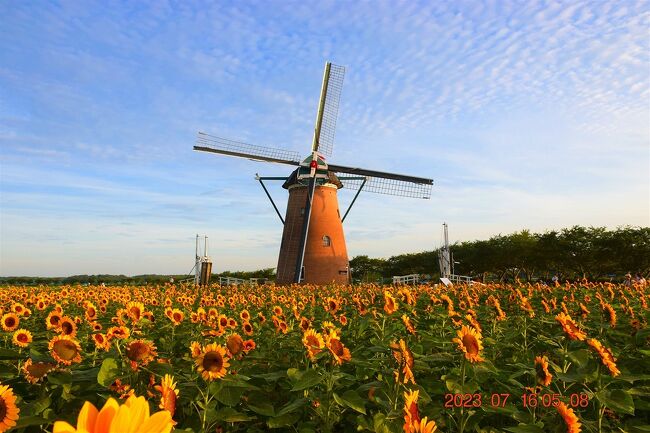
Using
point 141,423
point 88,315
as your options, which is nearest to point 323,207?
point 88,315

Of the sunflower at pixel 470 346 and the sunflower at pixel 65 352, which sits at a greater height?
the sunflower at pixel 470 346

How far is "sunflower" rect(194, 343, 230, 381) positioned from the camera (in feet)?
7.89

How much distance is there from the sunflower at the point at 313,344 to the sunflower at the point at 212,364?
1.90 feet

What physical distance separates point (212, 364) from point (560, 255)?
48.0 m

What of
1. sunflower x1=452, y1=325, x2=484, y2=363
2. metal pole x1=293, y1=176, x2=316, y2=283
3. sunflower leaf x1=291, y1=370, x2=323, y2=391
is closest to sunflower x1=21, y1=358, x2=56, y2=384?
sunflower leaf x1=291, y1=370, x2=323, y2=391

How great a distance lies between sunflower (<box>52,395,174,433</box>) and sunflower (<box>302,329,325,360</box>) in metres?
1.85

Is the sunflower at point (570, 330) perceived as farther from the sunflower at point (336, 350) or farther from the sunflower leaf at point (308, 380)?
the sunflower leaf at point (308, 380)

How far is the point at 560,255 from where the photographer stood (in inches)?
1743

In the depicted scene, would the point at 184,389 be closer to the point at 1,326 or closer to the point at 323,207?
the point at 1,326

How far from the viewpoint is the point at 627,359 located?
3930 mm

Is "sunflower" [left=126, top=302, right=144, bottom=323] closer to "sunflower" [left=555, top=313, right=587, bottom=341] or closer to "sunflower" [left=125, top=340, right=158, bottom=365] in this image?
"sunflower" [left=125, top=340, right=158, bottom=365]

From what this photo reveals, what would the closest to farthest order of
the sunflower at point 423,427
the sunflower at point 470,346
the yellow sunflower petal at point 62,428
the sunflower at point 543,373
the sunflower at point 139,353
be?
the yellow sunflower petal at point 62,428, the sunflower at point 423,427, the sunflower at point 139,353, the sunflower at point 543,373, the sunflower at point 470,346

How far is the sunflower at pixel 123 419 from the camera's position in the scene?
0.98m

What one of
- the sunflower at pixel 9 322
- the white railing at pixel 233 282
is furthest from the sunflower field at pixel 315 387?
the white railing at pixel 233 282
